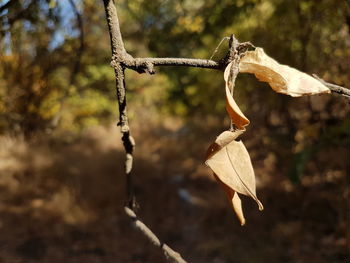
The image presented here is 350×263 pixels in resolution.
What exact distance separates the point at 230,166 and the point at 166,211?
4.04 metres

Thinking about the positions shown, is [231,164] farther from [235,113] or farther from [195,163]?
[195,163]

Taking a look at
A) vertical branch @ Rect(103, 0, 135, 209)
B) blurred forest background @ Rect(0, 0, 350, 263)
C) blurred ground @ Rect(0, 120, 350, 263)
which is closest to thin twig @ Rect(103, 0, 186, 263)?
vertical branch @ Rect(103, 0, 135, 209)

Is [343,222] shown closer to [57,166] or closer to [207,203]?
[207,203]

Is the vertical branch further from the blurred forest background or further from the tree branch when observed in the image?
the blurred forest background

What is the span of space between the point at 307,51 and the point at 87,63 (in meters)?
4.86

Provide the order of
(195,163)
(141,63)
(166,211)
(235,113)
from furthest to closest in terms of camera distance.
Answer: (195,163) < (166,211) < (141,63) < (235,113)

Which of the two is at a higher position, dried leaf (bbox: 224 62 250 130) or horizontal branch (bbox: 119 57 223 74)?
horizontal branch (bbox: 119 57 223 74)

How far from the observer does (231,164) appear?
0.61 meters

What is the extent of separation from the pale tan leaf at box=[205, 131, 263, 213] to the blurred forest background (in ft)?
3.97

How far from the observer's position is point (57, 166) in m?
5.22

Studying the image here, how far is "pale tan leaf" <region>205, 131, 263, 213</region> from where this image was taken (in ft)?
1.96

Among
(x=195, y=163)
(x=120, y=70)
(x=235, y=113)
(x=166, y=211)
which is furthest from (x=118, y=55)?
(x=195, y=163)

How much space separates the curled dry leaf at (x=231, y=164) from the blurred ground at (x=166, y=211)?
3.06m

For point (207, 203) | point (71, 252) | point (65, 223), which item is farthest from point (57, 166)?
point (207, 203)
